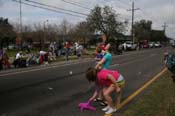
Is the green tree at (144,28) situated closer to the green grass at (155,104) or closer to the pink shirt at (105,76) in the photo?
the green grass at (155,104)

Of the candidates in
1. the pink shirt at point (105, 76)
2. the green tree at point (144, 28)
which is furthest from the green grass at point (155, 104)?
the green tree at point (144, 28)

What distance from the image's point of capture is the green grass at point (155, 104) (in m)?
7.91

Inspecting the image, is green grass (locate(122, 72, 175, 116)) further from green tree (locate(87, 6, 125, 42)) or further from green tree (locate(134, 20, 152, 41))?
green tree (locate(134, 20, 152, 41))

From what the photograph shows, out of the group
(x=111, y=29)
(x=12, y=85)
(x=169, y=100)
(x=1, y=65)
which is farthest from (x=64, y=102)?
(x=111, y=29)

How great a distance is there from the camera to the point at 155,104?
8.94 meters

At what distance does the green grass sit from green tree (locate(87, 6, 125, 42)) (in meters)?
60.7

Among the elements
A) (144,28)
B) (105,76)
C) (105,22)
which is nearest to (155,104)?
(105,76)

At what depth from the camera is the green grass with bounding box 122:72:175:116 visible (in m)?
7.91

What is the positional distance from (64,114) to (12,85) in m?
5.74

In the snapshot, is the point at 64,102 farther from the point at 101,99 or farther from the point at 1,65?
the point at 1,65

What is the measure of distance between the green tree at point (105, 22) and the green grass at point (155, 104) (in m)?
60.7

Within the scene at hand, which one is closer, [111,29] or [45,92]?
[45,92]

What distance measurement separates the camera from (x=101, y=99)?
9.63 m

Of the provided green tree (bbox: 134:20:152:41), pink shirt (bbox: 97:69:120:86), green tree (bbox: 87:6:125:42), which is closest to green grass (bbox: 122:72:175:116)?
pink shirt (bbox: 97:69:120:86)
